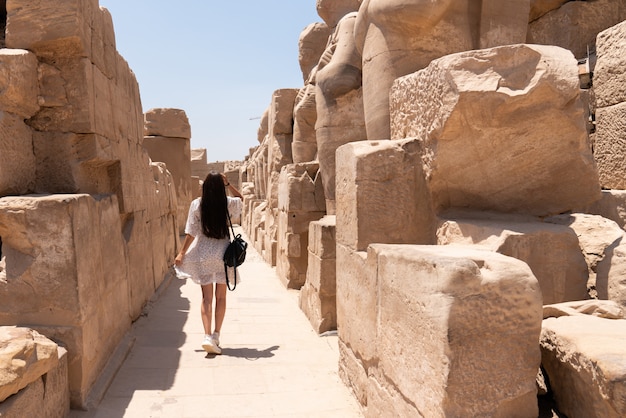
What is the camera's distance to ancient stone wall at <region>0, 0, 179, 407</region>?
243 centimetres

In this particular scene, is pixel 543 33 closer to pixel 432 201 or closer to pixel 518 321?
pixel 432 201

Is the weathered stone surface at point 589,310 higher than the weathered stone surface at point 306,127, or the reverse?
the weathered stone surface at point 306,127

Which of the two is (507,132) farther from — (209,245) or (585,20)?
A: (585,20)

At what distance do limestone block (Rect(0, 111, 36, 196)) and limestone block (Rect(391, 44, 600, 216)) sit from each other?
2.25 m

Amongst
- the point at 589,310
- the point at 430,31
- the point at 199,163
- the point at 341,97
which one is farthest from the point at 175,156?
the point at 589,310

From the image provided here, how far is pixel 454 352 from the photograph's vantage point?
143 centimetres

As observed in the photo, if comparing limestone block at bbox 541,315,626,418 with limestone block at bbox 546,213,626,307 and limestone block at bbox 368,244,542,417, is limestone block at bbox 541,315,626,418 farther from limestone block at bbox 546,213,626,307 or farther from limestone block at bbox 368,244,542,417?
limestone block at bbox 546,213,626,307

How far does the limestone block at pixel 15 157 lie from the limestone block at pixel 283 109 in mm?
5186

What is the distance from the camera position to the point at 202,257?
3.52 meters

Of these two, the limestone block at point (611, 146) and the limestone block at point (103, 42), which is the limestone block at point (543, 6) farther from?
the limestone block at point (103, 42)

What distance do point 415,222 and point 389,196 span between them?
0.20 m

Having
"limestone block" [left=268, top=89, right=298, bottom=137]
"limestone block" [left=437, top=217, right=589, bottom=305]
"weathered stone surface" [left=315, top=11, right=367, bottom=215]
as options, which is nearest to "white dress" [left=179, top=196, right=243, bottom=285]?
"weathered stone surface" [left=315, top=11, right=367, bottom=215]

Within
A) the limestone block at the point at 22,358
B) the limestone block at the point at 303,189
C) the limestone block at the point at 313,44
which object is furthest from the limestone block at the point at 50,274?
the limestone block at the point at 313,44

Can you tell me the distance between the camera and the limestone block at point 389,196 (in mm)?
2465
